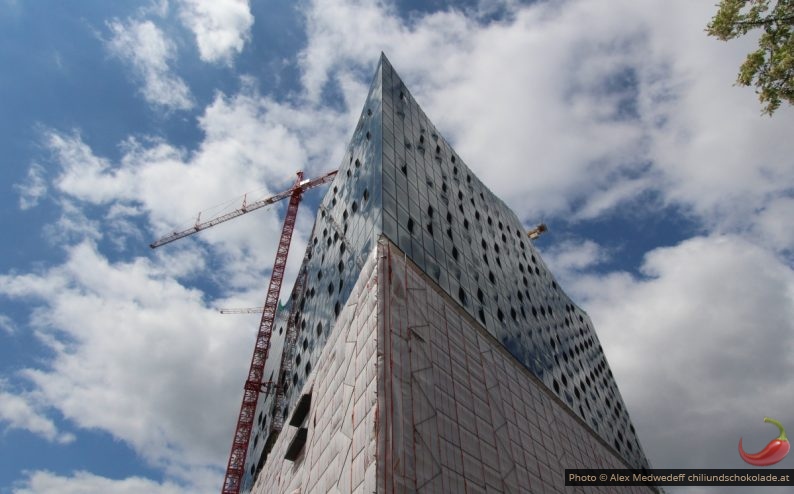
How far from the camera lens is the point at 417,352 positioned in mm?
11867

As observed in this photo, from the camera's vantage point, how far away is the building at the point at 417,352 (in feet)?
34.9

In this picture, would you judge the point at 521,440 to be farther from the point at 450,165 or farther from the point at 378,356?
the point at 450,165

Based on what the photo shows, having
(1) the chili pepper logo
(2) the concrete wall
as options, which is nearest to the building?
(2) the concrete wall

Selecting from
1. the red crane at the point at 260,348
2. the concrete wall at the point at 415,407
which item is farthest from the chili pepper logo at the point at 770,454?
the red crane at the point at 260,348

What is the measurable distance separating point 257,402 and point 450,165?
21268 millimetres

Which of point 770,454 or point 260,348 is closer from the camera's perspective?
point 770,454

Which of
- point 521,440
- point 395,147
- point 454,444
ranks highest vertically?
point 395,147

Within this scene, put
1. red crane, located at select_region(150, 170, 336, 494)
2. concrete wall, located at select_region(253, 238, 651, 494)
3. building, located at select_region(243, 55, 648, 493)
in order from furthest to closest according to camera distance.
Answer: red crane, located at select_region(150, 170, 336, 494), building, located at select_region(243, 55, 648, 493), concrete wall, located at select_region(253, 238, 651, 494)

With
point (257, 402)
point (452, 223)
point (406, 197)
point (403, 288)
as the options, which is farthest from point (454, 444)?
point (257, 402)

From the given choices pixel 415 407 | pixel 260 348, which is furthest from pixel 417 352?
pixel 260 348

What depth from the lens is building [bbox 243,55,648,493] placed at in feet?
34.9

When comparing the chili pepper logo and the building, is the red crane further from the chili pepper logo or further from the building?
the chili pepper logo

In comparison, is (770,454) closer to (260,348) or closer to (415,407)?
(415,407)

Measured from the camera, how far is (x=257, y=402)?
32781mm
